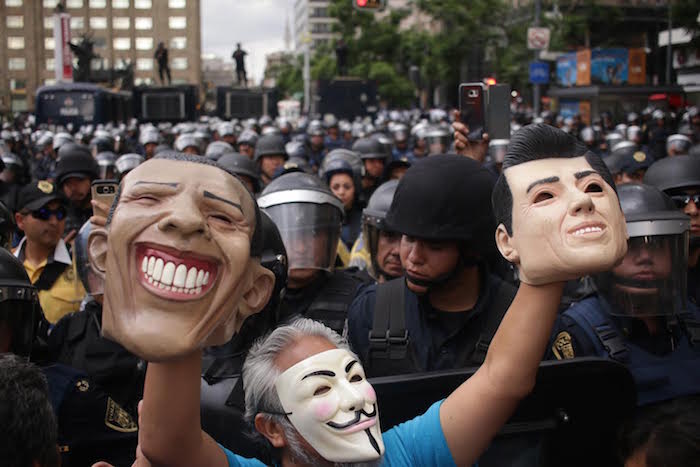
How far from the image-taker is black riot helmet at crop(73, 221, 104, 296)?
12.4 ft

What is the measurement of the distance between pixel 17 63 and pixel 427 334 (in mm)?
96869

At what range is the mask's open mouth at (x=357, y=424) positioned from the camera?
2.22 m

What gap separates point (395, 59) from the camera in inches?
2069

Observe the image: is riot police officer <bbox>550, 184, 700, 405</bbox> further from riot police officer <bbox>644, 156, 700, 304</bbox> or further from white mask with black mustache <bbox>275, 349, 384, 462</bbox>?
white mask with black mustache <bbox>275, 349, 384, 462</bbox>

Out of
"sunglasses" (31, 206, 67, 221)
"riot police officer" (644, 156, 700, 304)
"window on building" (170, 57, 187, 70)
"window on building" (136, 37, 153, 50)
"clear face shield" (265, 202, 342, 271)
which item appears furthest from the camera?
"window on building" (136, 37, 153, 50)

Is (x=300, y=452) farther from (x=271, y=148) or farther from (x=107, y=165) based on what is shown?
(x=107, y=165)

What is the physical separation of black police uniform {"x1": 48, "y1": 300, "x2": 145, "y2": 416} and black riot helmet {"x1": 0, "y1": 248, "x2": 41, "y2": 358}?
51 centimetres

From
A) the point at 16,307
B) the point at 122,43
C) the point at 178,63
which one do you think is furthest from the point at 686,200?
the point at 122,43

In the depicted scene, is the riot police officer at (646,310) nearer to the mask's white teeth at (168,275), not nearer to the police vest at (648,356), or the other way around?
the police vest at (648,356)

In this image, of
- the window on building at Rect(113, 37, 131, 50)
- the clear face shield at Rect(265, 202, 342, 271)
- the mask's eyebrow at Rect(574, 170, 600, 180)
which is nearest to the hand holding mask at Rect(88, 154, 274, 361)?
the mask's eyebrow at Rect(574, 170, 600, 180)

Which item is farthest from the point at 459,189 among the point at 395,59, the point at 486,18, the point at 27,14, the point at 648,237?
the point at 27,14

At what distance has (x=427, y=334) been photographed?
329cm

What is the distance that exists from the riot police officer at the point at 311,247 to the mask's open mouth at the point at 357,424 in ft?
5.15

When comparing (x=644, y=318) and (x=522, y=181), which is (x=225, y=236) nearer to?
(x=522, y=181)
